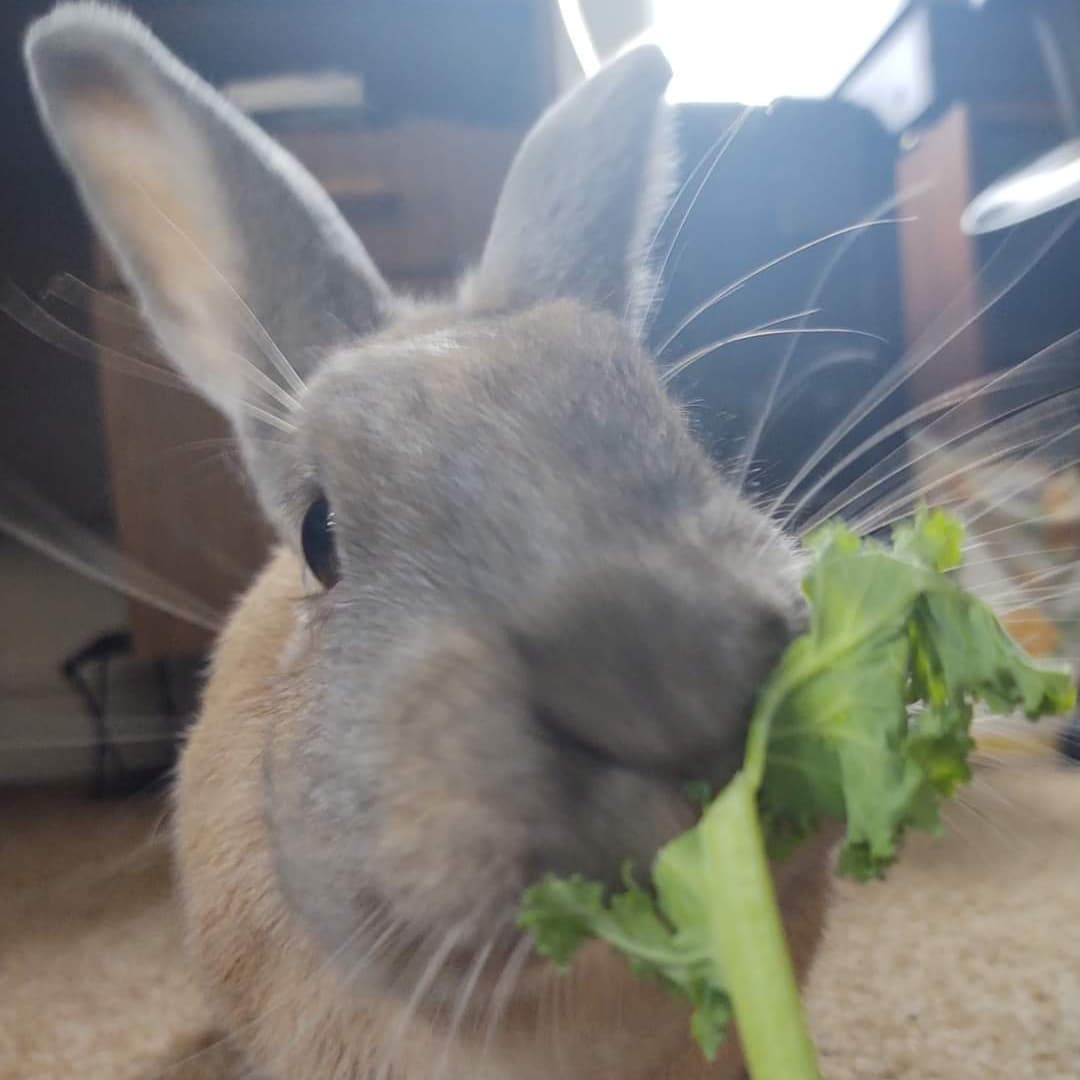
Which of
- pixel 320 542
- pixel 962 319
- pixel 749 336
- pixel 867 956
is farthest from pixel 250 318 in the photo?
pixel 867 956

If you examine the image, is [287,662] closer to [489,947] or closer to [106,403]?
[489,947]

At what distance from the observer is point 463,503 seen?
0.65 m

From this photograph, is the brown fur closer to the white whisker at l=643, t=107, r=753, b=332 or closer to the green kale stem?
the green kale stem

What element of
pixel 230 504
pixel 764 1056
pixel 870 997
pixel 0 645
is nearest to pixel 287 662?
pixel 764 1056

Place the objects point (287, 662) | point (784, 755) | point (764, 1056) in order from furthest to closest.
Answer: point (287, 662) < point (784, 755) < point (764, 1056)

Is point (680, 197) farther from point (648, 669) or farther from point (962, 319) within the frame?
point (648, 669)

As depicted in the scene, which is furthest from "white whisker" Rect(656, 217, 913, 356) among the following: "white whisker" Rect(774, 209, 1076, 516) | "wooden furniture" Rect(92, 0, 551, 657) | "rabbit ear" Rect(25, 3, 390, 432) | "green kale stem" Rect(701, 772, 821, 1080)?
"green kale stem" Rect(701, 772, 821, 1080)

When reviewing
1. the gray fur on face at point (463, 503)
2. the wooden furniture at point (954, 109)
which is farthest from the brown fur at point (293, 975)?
the wooden furniture at point (954, 109)

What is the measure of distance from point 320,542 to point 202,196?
416mm

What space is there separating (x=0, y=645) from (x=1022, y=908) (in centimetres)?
177

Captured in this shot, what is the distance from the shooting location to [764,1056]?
423 mm

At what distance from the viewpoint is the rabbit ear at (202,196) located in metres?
1.01

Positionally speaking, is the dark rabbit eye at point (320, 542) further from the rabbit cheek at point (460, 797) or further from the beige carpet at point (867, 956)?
the beige carpet at point (867, 956)

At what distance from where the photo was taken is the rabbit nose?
50 centimetres
